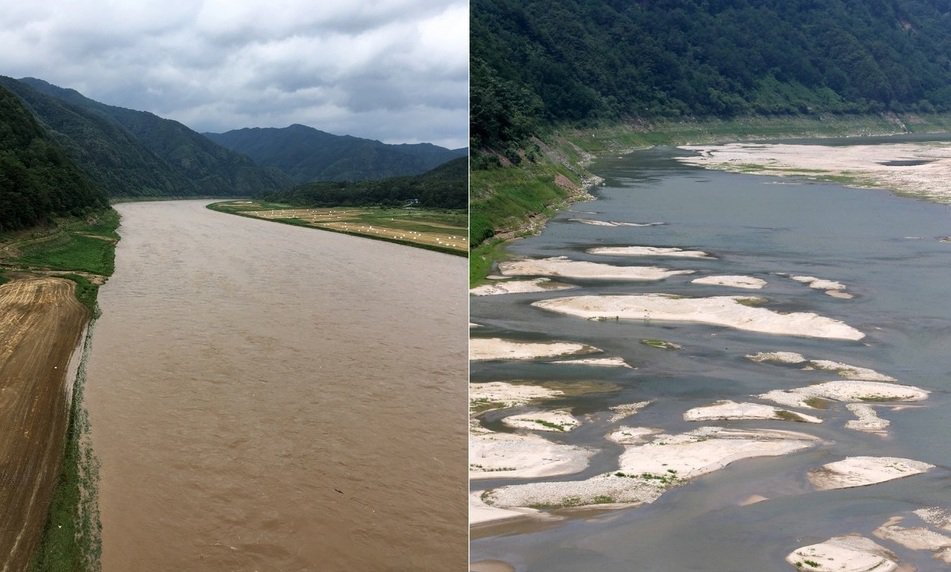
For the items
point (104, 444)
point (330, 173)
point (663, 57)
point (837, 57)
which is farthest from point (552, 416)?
point (330, 173)

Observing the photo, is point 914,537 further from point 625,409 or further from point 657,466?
point 625,409

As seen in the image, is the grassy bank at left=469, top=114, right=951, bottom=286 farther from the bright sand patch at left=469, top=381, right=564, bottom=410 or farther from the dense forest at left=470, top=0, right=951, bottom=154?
the bright sand patch at left=469, top=381, right=564, bottom=410

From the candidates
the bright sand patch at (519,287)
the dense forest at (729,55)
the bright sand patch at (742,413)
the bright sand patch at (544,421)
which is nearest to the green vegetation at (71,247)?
the bright sand patch at (519,287)

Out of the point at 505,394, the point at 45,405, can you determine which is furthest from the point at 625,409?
the point at 45,405

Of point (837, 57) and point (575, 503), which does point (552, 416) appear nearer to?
point (575, 503)

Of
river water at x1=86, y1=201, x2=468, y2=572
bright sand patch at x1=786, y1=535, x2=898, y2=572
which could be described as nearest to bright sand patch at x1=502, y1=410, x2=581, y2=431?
river water at x1=86, y1=201, x2=468, y2=572

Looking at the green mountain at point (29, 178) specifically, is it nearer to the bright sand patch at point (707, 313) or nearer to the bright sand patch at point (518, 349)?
the bright sand patch at point (518, 349)
